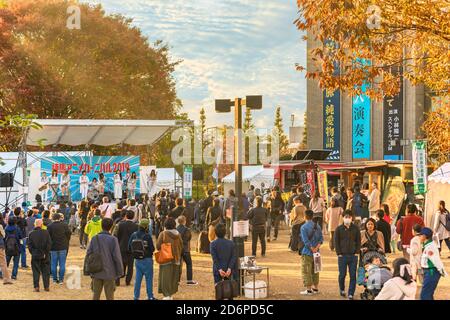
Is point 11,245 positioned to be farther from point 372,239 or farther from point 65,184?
point 65,184

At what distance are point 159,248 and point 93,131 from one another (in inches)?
740

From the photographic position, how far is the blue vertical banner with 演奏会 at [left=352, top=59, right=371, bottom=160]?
150ft

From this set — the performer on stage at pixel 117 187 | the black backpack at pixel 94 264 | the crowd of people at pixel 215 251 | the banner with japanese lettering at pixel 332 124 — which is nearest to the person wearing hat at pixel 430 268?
the crowd of people at pixel 215 251

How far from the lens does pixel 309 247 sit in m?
12.3

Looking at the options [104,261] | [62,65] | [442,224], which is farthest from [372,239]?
[62,65]

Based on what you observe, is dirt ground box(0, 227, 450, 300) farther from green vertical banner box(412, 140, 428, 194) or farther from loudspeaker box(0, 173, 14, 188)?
loudspeaker box(0, 173, 14, 188)

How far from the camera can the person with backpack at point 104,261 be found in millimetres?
9820

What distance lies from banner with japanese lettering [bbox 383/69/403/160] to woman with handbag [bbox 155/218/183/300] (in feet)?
111

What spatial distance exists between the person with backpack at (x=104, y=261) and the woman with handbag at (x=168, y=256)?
1.50 meters

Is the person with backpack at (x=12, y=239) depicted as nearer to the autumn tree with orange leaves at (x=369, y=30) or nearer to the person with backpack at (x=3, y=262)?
the person with backpack at (x=3, y=262)

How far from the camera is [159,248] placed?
11.4 meters

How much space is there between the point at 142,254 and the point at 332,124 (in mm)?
38664

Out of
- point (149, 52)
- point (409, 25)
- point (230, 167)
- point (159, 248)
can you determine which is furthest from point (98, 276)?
point (230, 167)

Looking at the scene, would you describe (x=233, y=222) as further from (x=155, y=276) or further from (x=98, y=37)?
(x=98, y=37)
